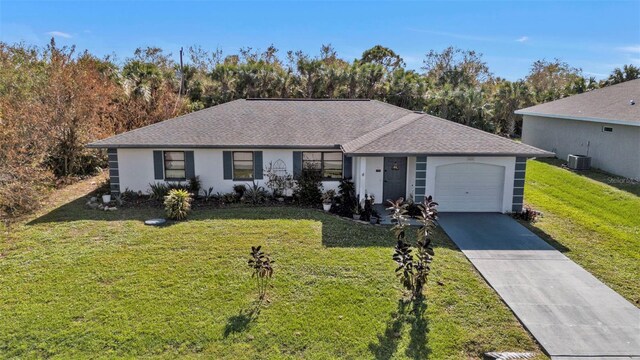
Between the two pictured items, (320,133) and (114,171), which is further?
(320,133)

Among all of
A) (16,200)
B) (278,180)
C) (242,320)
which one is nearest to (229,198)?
(278,180)

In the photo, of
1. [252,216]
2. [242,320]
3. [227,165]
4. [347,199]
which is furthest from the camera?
[227,165]

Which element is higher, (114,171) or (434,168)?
(434,168)

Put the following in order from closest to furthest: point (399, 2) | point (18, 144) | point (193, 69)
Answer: point (18, 144)
point (399, 2)
point (193, 69)

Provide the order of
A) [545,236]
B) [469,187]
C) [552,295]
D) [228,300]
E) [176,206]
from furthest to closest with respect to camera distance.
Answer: [469,187] < [176,206] < [545,236] < [552,295] < [228,300]

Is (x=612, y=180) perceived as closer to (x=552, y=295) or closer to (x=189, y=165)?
(x=552, y=295)

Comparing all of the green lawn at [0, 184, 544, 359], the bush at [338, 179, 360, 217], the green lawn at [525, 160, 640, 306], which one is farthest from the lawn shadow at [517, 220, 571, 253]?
the bush at [338, 179, 360, 217]

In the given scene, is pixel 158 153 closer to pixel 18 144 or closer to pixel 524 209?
pixel 18 144

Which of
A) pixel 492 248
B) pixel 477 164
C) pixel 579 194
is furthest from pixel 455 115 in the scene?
pixel 492 248
